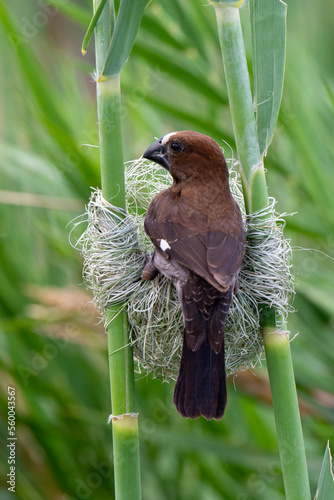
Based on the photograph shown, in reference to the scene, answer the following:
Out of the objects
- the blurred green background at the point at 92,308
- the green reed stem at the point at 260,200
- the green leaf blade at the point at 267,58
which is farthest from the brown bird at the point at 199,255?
the blurred green background at the point at 92,308

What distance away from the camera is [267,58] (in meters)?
1.55

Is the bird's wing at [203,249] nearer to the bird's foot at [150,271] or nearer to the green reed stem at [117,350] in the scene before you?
the bird's foot at [150,271]

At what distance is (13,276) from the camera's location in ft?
9.41

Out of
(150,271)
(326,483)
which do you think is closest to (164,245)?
(150,271)

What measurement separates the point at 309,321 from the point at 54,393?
3.55 ft

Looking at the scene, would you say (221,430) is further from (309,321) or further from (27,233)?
(27,233)

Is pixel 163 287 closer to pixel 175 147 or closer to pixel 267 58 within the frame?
pixel 175 147

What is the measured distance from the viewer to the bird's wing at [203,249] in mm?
1652

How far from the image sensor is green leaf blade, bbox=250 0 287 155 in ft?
4.97

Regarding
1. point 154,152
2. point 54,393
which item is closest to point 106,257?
point 154,152

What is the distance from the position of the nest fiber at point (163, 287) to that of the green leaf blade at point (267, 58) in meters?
0.25

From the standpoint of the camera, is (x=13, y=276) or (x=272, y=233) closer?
(x=272, y=233)

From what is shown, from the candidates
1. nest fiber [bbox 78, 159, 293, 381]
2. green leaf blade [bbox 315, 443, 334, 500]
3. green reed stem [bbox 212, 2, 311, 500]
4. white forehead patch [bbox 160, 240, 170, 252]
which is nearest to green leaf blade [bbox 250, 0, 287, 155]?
green reed stem [bbox 212, 2, 311, 500]

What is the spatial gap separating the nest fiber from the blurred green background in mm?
505
